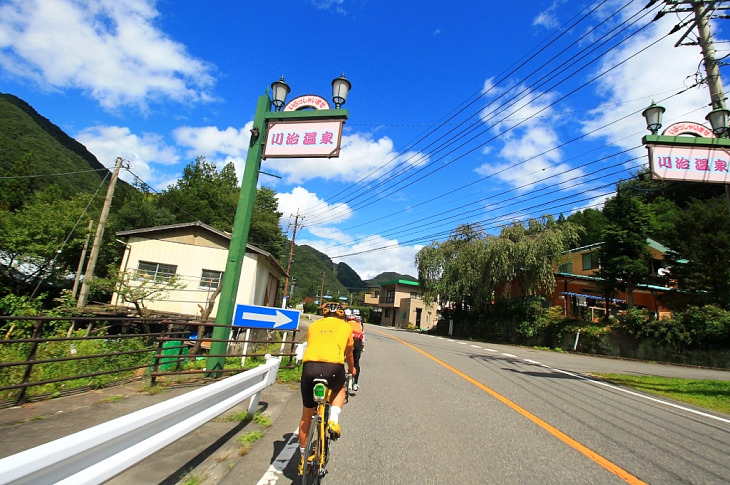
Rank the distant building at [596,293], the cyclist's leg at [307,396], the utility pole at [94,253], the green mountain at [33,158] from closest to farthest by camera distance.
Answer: the cyclist's leg at [307,396] → the utility pole at [94,253] → the distant building at [596,293] → the green mountain at [33,158]

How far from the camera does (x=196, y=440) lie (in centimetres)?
421

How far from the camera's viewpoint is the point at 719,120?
9.49 metres

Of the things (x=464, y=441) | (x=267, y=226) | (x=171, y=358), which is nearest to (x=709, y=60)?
(x=464, y=441)

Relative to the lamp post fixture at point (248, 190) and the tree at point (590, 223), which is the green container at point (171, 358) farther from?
the tree at point (590, 223)

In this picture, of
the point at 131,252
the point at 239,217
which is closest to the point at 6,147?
the point at 131,252

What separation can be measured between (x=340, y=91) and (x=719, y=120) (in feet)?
31.3

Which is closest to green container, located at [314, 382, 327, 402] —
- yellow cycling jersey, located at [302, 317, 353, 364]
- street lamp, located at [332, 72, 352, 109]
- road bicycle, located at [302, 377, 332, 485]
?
road bicycle, located at [302, 377, 332, 485]

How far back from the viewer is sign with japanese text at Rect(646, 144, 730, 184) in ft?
31.0

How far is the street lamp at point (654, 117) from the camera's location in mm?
9781

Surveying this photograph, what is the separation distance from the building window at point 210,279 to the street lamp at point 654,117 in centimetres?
1950

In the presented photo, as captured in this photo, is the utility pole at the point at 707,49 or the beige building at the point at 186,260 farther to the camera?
the beige building at the point at 186,260

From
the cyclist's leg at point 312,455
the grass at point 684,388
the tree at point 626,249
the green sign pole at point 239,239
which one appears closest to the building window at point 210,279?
the green sign pole at point 239,239

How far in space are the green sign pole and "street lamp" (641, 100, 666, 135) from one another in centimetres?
990

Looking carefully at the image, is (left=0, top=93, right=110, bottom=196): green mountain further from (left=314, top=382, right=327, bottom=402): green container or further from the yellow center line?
(left=314, top=382, right=327, bottom=402): green container
